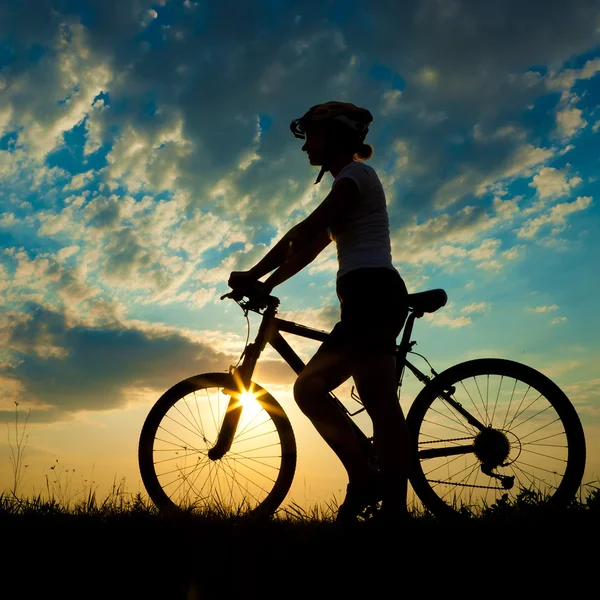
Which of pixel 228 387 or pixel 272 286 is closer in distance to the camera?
pixel 272 286

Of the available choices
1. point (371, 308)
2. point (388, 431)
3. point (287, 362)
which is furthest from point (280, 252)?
point (388, 431)

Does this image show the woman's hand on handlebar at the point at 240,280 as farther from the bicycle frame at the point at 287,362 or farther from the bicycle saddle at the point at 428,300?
the bicycle saddle at the point at 428,300

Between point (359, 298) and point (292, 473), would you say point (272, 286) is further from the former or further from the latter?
point (292, 473)

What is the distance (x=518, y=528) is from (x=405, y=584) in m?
1.22

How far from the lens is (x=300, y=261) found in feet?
14.3

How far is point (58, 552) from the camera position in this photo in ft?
10.3

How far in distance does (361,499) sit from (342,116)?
252 cm

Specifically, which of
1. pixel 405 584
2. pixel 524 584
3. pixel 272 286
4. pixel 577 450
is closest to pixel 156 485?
pixel 272 286

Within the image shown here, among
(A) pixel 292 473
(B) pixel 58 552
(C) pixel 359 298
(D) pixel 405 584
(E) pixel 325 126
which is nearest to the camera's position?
(D) pixel 405 584

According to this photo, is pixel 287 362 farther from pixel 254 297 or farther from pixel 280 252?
pixel 280 252

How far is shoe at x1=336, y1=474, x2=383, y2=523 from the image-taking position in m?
3.79

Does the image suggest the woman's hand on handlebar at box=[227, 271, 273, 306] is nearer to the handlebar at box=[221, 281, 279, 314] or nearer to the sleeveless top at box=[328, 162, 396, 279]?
the handlebar at box=[221, 281, 279, 314]

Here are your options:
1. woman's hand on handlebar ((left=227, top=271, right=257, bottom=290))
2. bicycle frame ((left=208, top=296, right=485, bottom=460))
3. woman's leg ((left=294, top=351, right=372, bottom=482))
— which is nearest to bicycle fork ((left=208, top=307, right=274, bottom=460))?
bicycle frame ((left=208, top=296, right=485, bottom=460))

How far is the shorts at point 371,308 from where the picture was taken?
11.1 ft
